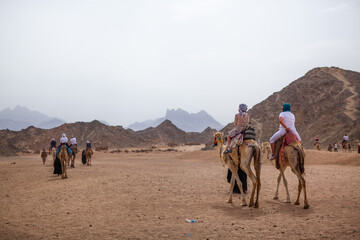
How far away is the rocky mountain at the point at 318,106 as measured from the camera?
55406 millimetres

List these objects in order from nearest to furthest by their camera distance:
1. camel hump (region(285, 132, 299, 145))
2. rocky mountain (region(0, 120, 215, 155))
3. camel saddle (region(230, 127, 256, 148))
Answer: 1. camel hump (region(285, 132, 299, 145))
2. camel saddle (region(230, 127, 256, 148))
3. rocky mountain (region(0, 120, 215, 155))

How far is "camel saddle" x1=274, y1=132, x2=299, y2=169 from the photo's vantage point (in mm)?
10172

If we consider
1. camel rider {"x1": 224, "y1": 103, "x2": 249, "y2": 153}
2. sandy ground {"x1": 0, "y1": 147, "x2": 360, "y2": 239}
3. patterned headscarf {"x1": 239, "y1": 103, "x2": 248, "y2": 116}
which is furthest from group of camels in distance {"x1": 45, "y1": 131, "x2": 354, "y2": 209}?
patterned headscarf {"x1": 239, "y1": 103, "x2": 248, "y2": 116}

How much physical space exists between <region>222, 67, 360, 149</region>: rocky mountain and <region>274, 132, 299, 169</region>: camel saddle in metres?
42.3

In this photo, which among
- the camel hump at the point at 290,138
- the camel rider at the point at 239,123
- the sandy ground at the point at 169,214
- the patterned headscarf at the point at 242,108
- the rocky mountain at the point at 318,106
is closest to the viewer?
the sandy ground at the point at 169,214

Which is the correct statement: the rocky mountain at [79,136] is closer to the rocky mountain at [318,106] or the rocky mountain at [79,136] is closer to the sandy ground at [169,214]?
the rocky mountain at [318,106]

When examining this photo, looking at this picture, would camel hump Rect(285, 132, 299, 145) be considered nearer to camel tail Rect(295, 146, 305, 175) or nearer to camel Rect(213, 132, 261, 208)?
camel tail Rect(295, 146, 305, 175)

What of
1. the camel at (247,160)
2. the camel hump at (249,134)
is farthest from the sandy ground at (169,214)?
the camel hump at (249,134)

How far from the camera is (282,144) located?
34.3 ft

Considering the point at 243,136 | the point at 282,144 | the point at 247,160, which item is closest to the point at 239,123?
the point at 243,136

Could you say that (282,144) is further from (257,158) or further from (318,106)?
(318,106)

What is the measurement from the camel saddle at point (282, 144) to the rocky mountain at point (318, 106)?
4226 centimetres

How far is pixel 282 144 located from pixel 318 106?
212 ft

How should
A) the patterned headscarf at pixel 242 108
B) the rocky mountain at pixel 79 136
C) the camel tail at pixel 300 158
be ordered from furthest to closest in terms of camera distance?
the rocky mountain at pixel 79 136, the patterned headscarf at pixel 242 108, the camel tail at pixel 300 158
